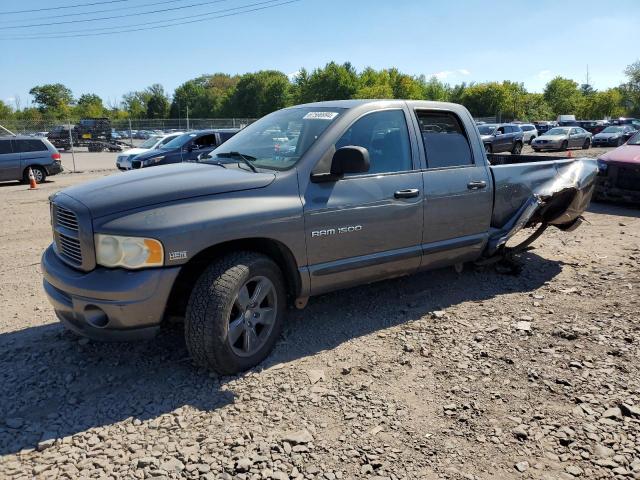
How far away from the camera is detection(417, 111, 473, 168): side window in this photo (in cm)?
462

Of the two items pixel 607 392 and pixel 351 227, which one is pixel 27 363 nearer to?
pixel 351 227

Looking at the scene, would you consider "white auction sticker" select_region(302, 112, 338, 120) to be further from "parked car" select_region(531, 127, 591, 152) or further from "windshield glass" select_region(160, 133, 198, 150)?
"parked car" select_region(531, 127, 591, 152)

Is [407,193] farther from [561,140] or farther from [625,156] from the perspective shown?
[561,140]

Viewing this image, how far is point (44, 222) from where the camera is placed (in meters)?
9.11

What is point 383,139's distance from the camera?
14.2 feet

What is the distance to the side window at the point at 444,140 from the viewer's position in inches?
182

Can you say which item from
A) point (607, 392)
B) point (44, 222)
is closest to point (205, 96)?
point (44, 222)

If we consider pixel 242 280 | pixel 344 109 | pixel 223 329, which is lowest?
pixel 223 329

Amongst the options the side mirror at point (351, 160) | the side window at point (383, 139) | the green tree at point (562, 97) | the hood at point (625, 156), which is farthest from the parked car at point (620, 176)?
the green tree at point (562, 97)

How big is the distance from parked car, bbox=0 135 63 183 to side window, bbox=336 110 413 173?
15.4m

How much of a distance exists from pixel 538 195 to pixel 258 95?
97.9 m

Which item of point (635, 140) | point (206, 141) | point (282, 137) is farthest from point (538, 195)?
point (206, 141)

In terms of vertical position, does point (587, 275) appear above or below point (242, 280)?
below

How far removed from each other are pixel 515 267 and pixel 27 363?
4832 millimetres
